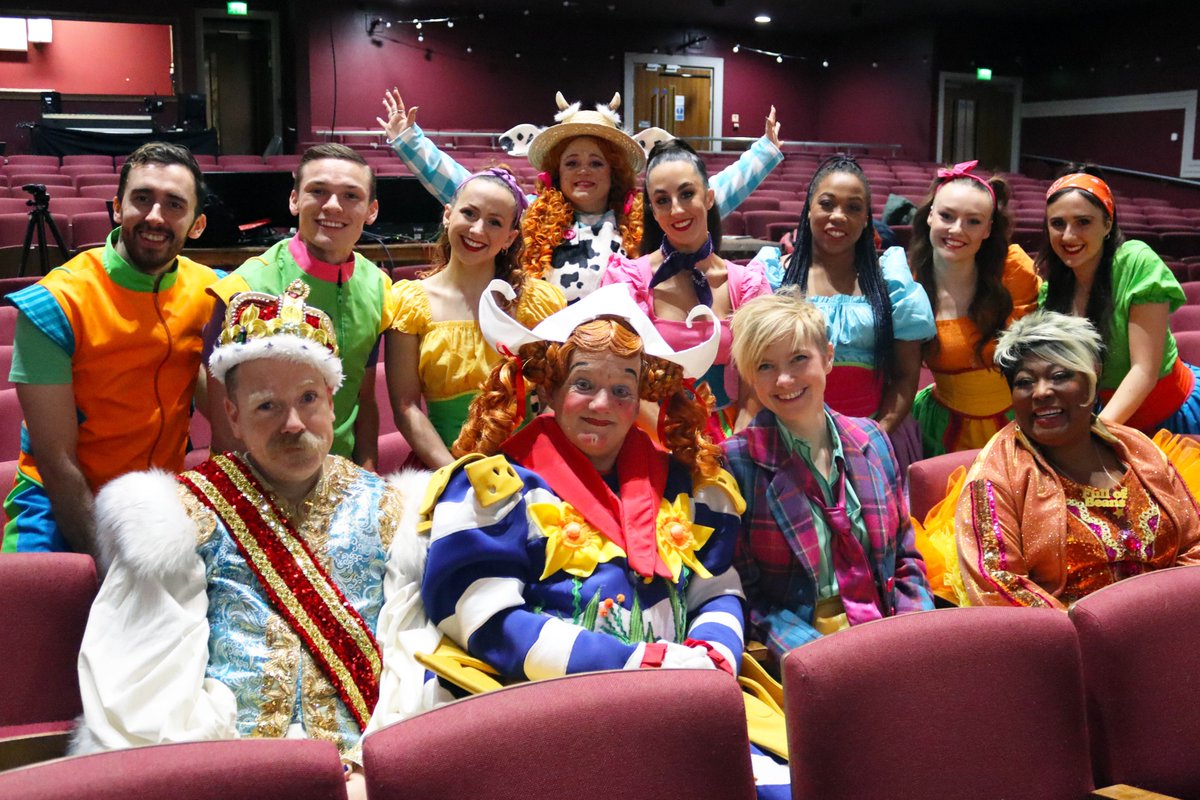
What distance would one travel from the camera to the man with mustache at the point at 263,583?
154cm

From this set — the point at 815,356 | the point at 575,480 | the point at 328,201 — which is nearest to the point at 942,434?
the point at 815,356

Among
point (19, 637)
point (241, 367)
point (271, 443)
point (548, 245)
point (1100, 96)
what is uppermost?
point (1100, 96)

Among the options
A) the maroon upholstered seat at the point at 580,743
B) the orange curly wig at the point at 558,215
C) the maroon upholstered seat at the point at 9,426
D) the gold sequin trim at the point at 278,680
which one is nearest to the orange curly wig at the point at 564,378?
the gold sequin trim at the point at 278,680

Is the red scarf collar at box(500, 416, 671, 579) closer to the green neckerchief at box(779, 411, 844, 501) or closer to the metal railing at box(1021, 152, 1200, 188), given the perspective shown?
the green neckerchief at box(779, 411, 844, 501)

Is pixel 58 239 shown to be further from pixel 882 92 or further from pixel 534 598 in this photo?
pixel 882 92

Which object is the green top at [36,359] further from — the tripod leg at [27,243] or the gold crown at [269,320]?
the tripod leg at [27,243]

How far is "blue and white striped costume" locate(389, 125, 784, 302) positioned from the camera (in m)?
2.82

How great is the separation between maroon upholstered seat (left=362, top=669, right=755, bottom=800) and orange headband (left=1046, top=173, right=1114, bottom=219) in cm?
214

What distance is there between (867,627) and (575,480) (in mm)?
576

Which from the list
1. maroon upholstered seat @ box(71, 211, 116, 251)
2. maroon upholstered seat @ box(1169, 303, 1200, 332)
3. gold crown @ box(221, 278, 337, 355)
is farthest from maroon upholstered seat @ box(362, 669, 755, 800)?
maroon upholstered seat @ box(71, 211, 116, 251)

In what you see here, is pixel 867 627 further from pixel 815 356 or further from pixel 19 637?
pixel 19 637

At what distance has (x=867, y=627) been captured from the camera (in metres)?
1.39

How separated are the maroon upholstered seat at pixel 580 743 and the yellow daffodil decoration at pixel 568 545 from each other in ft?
1.50

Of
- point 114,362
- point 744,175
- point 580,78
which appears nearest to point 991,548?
point 744,175
